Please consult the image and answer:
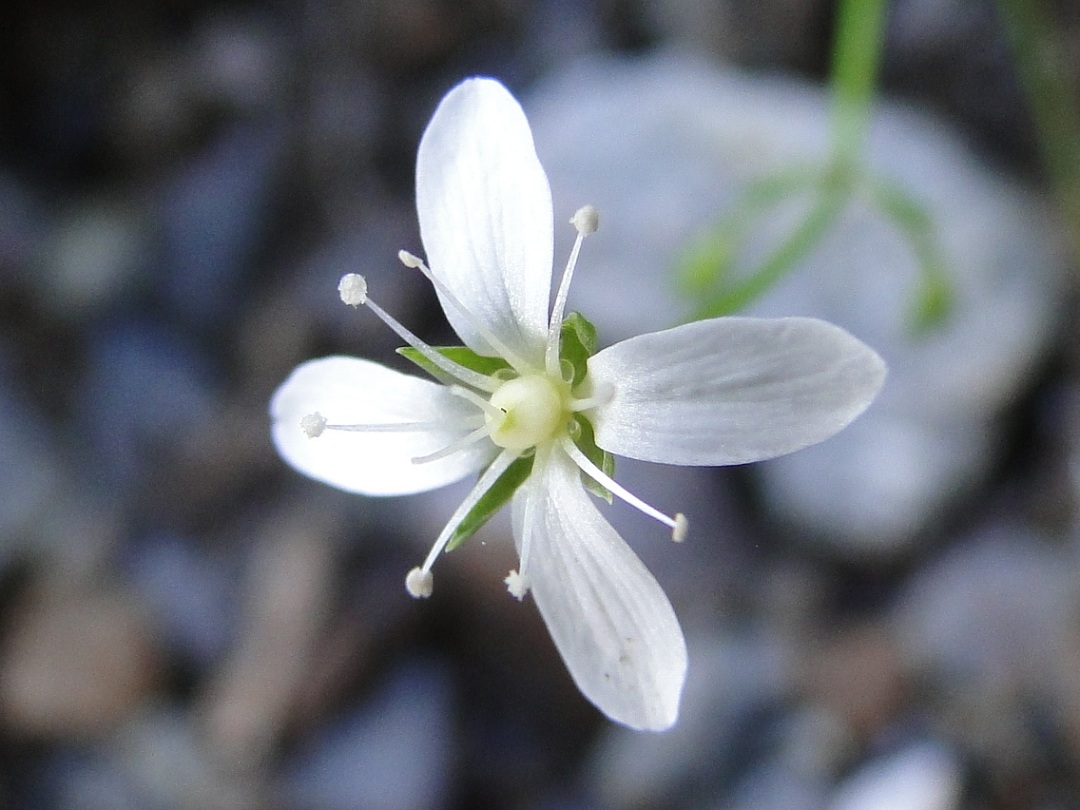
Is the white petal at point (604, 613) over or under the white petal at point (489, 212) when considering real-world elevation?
under

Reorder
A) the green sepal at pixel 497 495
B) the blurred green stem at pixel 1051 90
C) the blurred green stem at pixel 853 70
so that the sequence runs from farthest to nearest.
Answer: the blurred green stem at pixel 1051 90 < the blurred green stem at pixel 853 70 < the green sepal at pixel 497 495

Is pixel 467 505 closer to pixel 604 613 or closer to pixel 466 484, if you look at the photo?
pixel 604 613

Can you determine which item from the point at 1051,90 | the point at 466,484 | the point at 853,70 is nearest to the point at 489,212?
the point at 853,70

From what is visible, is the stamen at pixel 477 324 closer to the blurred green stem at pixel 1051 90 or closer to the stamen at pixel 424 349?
the stamen at pixel 424 349

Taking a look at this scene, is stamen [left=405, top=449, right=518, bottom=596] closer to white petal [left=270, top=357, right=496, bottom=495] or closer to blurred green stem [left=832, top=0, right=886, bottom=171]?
white petal [left=270, top=357, right=496, bottom=495]

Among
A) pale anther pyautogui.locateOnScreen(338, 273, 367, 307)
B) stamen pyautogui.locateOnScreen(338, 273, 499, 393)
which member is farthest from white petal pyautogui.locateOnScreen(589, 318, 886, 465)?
pale anther pyautogui.locateOnScreen(338, 273, 367, 307)

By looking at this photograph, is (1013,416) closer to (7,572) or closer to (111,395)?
(111,395)

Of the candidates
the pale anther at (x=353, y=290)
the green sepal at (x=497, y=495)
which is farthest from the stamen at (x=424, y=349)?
the green sepal at (x=497, y=495)
